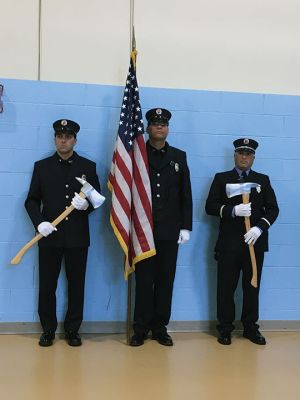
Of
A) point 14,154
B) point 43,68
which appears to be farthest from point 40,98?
point 14,154

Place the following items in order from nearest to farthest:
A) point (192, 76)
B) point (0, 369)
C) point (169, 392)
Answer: point (169, 392)
point (0, 369)
point (192, 76)

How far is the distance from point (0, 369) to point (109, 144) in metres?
1.80

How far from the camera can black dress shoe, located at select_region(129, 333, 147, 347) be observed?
3.22 metres

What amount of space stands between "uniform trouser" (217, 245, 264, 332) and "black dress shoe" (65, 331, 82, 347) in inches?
42.6

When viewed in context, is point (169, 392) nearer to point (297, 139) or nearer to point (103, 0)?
point (297, 139)

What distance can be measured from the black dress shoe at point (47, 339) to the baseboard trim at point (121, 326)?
220 mm

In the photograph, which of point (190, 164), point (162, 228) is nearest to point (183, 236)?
point (162, 228)

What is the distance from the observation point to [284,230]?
3742 millimetres

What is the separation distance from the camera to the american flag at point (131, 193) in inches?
126

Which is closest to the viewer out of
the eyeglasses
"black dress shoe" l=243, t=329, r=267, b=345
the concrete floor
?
the concrete floor

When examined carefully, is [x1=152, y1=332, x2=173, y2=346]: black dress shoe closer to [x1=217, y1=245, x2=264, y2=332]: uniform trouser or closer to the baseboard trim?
the baseboard trim

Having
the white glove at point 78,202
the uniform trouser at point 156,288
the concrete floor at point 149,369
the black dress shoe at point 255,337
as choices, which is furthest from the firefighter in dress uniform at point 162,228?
the black dress shoe at point 255,337

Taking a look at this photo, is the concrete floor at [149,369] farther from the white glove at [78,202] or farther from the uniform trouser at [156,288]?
the white glove at [78,202]

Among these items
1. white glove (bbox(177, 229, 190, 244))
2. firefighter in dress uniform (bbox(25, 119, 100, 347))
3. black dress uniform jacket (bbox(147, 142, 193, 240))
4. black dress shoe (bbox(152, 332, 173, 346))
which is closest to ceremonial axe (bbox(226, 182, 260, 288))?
black dress uniform jacket (bbox(147, 142, 193, 240))
